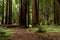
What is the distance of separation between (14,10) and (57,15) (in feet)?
54.5

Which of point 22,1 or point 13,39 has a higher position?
point 22,1

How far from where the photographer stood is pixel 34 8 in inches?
628

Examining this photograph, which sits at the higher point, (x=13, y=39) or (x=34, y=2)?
(x=34, y=2)

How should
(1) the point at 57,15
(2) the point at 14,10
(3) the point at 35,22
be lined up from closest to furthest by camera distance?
1. (3) the point at 35,22
2. (1) the point at 57,15
3. (2) the point at 14,10

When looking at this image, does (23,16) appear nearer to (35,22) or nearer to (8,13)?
(35,22)

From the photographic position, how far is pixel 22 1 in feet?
46.4

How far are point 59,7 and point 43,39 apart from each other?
1175 cm

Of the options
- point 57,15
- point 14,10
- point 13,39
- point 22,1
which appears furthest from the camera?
point 14,10

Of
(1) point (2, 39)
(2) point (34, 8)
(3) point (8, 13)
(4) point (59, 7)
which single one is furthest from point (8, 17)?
(1) point (2, 39)

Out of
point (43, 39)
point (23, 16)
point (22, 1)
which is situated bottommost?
point (43, 39)

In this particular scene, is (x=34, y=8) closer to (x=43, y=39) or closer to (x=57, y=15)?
(x=57, y=15)

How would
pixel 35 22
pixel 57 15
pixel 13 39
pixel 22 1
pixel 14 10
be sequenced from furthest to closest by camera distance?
pixel 14 10, pixel 57 15, pixel 35 22, pixel 22 1, pixel 13 39

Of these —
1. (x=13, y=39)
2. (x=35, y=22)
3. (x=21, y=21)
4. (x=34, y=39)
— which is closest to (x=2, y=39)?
(x=13, y=39)

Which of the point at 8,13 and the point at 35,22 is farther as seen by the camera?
the point at 8,13
